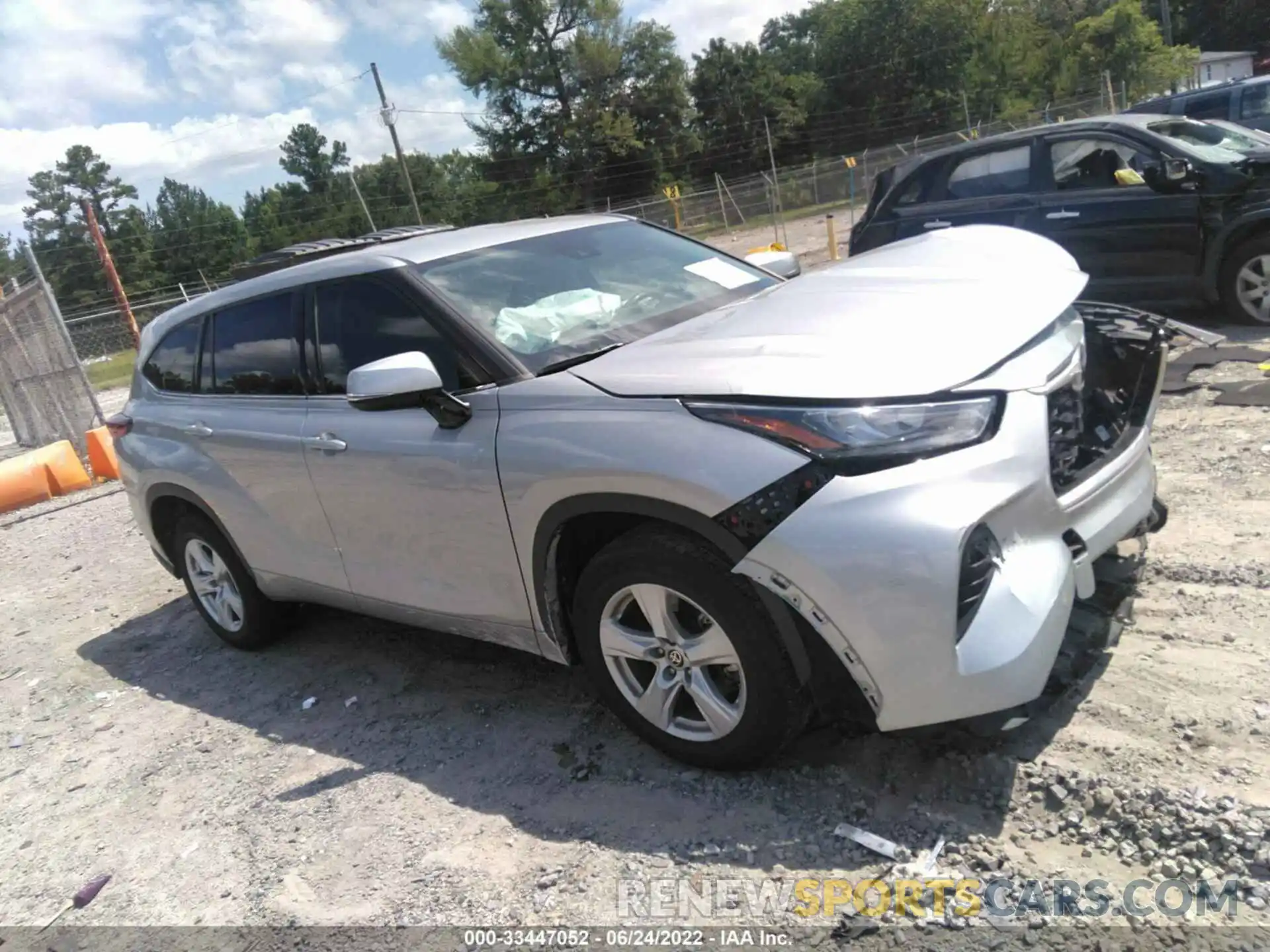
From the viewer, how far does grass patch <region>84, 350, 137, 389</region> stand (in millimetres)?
25812

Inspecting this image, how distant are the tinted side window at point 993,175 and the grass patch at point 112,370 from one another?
76.0 feet

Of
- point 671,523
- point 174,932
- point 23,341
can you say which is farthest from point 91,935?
point 23,341

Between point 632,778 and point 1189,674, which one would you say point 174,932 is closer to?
point 632,778

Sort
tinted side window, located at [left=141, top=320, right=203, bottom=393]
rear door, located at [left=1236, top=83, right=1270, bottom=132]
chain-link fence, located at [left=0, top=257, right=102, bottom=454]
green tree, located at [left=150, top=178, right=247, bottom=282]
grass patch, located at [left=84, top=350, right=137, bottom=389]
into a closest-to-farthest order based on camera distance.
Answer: tinted side window, located at [left=141, top=320, right=203, bottom=393] → chain-link fence, located at [left=0, top=257, right=102, bottom=454] → rear door, located at [left=1236, top=83, right=1270, bottom=132] → grass patch, located at [left=84, top=350, right=137, bottom=389] → green tree, located at [left=150, top=178, right=247, bottom=282]

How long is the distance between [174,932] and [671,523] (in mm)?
1980

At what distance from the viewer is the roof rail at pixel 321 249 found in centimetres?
499

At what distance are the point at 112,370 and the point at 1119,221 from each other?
28229 millimetres

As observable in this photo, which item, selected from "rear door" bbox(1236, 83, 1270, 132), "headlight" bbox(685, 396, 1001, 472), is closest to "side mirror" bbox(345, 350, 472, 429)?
"headlight" bbox(685, 396, 1001, 472)

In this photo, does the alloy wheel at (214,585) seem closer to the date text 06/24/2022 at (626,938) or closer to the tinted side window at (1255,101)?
the date text 06/24/2022 at (626,938)

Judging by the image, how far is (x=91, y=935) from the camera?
307 cm

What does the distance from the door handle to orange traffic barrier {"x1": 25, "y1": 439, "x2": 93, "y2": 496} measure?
8.33 meters

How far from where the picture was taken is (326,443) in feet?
12.4

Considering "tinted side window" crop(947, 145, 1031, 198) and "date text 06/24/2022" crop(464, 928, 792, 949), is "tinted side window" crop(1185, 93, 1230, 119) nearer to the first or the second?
"tinted side window" crop(947, 145, 1031, 198)

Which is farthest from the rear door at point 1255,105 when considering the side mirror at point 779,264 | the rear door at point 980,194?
the side mirror at point 779,264
